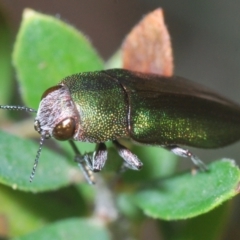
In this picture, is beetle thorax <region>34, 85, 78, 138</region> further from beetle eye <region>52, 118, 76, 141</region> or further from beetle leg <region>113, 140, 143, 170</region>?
beetle leg <region>113, 140, 143, 170</region>

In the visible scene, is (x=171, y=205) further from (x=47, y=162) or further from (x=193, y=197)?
(x=47, y=162)

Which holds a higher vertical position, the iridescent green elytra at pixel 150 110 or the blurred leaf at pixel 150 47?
the blurred leaf at pixel 150 47

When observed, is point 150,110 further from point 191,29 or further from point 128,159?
point 191,29

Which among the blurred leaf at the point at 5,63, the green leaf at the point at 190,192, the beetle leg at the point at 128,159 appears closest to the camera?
the green leaf at the point at 190,192

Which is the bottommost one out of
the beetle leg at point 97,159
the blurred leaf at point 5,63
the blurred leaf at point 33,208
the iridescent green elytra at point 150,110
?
the blurred leaf at point 33,208

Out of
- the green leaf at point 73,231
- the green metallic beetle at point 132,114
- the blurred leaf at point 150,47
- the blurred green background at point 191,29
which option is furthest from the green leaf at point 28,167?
the blurred green background at point 191,29

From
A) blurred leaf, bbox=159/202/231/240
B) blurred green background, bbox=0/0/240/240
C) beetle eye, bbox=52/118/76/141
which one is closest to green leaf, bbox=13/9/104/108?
beetle eye, bbox=52/118/76/141

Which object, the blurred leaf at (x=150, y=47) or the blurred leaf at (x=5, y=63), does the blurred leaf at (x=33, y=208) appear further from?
the blurred leaf at (x=150, y=47)

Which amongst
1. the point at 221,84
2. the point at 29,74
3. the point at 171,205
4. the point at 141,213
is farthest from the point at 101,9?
the point at 171,205
